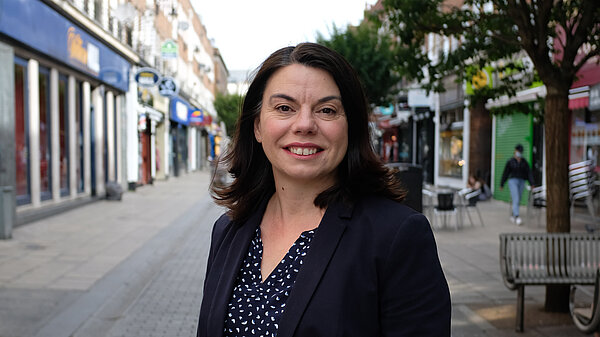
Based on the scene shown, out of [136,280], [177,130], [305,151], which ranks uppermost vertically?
[177,130]

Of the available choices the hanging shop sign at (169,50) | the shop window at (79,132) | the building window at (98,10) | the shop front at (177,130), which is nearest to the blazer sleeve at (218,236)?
the shop window at (79,132)

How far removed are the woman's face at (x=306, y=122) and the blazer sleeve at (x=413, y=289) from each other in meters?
0.36

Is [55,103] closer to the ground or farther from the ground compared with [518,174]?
farther from the ground

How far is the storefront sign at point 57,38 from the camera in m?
11.8

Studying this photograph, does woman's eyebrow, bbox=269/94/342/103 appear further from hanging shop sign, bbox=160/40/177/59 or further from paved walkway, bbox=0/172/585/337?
hanging shop sign, bbox=160/40/177/59

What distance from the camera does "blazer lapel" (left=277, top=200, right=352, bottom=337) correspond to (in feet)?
5.19

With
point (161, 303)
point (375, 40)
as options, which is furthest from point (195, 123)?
point (161, 303)

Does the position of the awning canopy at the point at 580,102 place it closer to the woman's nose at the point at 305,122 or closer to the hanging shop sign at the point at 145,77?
the woman's nose at the point at 305,122

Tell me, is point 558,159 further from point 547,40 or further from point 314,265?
point 314,265

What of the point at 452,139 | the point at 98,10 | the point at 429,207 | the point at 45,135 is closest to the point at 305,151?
the point at 429,207

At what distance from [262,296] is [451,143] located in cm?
2546

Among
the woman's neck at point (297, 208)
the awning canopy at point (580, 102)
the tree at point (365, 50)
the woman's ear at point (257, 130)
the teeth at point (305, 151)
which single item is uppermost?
the tree at point (365, 50)

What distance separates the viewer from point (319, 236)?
1692mm

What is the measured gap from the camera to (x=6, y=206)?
383 inches
